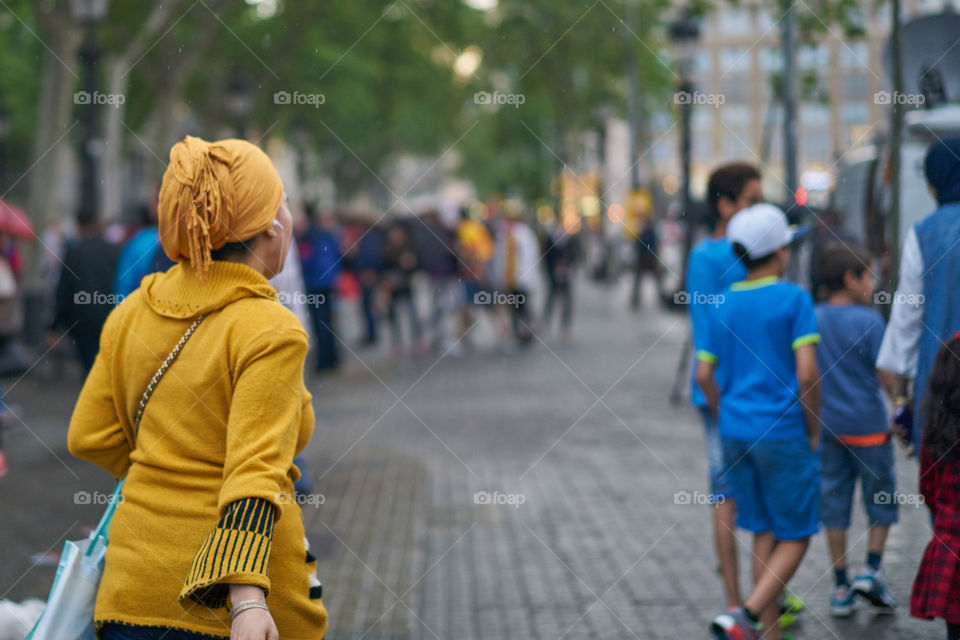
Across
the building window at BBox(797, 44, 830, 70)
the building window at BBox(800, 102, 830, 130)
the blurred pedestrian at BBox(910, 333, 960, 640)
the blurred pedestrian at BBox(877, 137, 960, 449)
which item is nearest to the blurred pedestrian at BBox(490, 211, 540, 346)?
the building window at BBox(800, 102, 830, 130)

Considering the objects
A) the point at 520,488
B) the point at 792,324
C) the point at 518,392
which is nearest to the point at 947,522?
the point at 792,324

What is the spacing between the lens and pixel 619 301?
95.9ft

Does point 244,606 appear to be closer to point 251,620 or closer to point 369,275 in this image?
point 251,620

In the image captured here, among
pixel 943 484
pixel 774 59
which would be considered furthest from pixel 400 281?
pixel 943 484

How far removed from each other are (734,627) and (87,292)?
21.1 ft

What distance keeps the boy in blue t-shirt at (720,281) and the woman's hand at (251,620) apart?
279cm

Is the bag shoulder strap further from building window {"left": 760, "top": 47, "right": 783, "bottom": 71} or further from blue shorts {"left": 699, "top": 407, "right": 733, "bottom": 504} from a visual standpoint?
building window {"left": 760, "top": 47, "right": 783, "bottom": 71}

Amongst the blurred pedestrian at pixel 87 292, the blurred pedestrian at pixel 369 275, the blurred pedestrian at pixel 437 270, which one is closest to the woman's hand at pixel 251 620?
the blurred pedestrian at pixel 87 292

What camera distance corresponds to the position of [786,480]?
4.29m

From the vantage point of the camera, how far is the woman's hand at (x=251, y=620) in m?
2.05

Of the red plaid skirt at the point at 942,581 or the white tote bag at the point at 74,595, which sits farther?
the red plaid skirt at the point at 942,581

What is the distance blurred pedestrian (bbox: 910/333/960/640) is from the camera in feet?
11.7

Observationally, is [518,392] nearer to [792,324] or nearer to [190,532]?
[792,324]

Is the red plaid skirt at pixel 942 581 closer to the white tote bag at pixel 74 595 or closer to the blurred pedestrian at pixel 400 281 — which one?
the white tote bag at pixel 74 595
